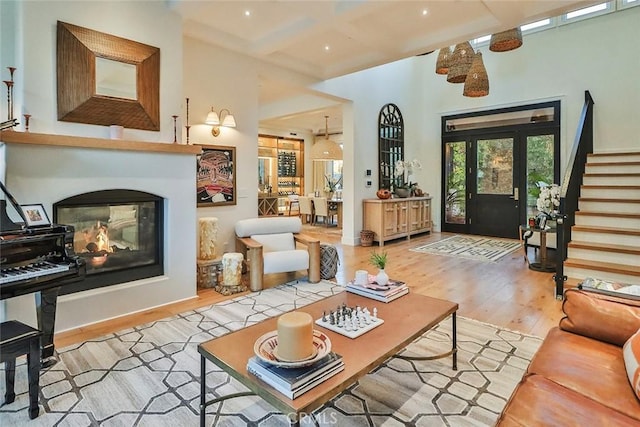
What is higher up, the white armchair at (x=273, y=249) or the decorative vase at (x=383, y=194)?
the decorative vase at (x=383, y=194)

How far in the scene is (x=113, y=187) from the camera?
337 centimetres

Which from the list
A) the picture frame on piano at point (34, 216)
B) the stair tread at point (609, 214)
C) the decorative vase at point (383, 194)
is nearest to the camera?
the picture frame on piano at point (34, 216)

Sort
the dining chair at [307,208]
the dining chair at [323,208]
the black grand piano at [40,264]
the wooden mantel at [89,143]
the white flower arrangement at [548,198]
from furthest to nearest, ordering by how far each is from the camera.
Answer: the dining chair at [307,208]
the dining chair at [323,208]
the white flower arrangement at [548,198]
the wooden mantel at [89,143]
the black grand piano at [40,264]

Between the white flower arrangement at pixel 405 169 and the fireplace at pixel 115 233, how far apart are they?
Result: 18.9ft

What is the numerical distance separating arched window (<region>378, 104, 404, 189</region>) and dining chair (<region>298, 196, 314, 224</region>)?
301 cm

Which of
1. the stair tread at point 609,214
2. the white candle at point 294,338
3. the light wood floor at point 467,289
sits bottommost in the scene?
the light wood floor at point 467,289

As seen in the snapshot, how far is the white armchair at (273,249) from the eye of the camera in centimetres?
432

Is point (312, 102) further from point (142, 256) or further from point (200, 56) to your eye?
point (142, 256)

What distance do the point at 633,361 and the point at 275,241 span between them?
12.9 feet

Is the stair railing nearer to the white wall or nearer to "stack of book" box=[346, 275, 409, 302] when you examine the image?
"stack of book" box=[346, 275, 409, 302]

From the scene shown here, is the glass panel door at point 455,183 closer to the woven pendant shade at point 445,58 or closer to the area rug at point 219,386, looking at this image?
the woven pendant shade at point 445,58

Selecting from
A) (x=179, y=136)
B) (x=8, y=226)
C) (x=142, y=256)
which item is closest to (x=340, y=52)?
(x=179, y=136)

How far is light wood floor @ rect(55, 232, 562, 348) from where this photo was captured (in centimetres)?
331

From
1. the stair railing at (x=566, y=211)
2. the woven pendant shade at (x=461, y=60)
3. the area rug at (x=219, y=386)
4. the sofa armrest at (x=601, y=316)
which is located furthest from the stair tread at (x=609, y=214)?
the sofa armrest at (x=601, y=316)
